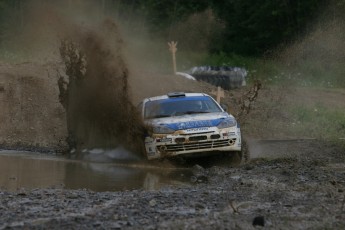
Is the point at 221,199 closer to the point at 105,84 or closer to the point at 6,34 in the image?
the point at 105,84

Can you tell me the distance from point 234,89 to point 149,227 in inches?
1062

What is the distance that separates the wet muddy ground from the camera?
28.8 ft

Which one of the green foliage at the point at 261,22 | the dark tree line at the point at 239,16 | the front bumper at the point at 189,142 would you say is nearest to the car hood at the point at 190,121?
the front bumper at the point at 189,142

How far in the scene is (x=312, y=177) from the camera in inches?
515

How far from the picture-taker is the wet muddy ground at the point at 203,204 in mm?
8781

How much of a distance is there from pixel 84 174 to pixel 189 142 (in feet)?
6.86

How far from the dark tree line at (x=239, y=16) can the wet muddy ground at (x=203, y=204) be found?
37.6 meters

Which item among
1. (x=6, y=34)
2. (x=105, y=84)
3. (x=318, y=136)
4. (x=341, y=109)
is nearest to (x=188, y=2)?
(x=6, y=34)

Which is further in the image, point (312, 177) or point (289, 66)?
point (289, 66)

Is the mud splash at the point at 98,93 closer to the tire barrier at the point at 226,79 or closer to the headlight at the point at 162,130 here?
the headlight at the point at 162,130

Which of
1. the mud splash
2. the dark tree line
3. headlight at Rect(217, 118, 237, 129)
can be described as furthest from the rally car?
the dark tree line

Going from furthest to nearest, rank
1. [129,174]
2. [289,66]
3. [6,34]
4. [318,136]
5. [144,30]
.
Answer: [144,30] → [6,34] → [289,66] → [318,136] → [129,174]

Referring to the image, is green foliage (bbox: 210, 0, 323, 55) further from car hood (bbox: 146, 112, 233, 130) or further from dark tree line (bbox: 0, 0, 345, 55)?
car hood (bbox: 146, 112, 233, 130)

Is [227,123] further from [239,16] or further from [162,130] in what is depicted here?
[239,16]
